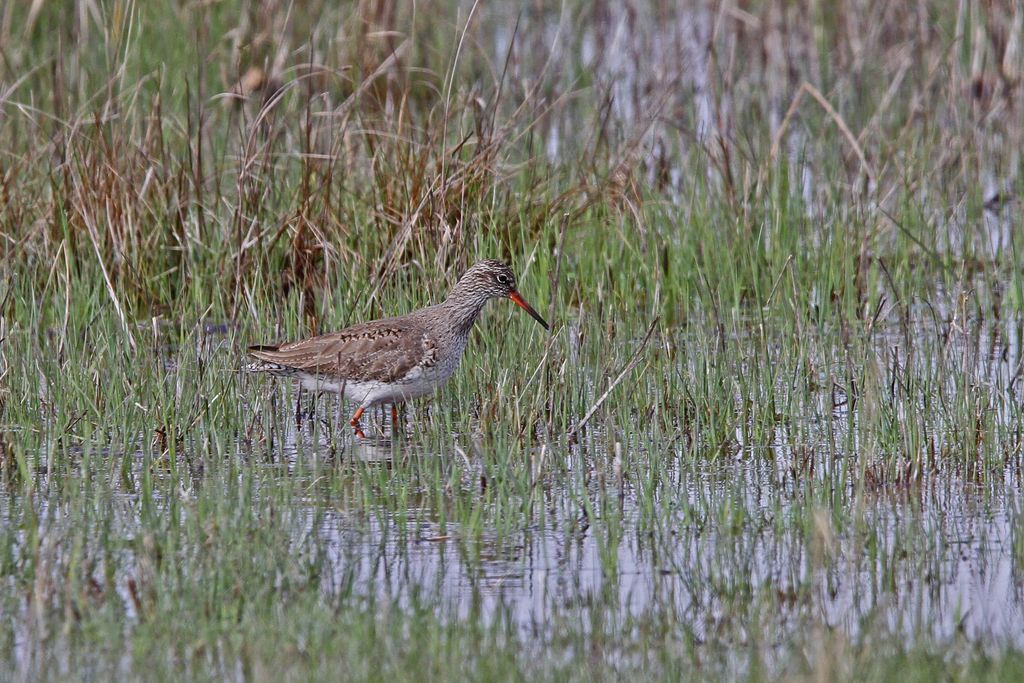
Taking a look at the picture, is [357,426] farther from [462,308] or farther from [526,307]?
[526,307]

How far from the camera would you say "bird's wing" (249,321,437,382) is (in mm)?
7305

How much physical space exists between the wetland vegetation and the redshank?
0.18 m

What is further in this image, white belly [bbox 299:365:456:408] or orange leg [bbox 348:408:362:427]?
orange leg [bbox 348:408:362:427]

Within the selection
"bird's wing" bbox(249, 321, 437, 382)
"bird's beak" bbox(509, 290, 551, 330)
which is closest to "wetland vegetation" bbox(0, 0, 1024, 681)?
"bird's beak" bbox(509, 290, 551, 330)

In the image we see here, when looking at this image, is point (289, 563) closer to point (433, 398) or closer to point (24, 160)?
point (433, 398)

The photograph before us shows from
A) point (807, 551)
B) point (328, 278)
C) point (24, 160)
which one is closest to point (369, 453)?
point (328, 278)

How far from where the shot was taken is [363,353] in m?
7.38

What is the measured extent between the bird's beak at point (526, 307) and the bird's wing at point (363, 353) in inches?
21.6

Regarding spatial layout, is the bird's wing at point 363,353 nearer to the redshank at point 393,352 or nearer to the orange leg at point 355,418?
the redshank at point 393,352

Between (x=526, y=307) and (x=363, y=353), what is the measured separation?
0.90 metres

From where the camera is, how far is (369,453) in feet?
23.4

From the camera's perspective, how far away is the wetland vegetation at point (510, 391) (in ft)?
15.3

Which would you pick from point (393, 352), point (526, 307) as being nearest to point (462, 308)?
point (526, 307)

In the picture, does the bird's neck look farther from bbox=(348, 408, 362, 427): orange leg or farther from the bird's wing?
bbox=(348, 408, 362, 427): orange leg
